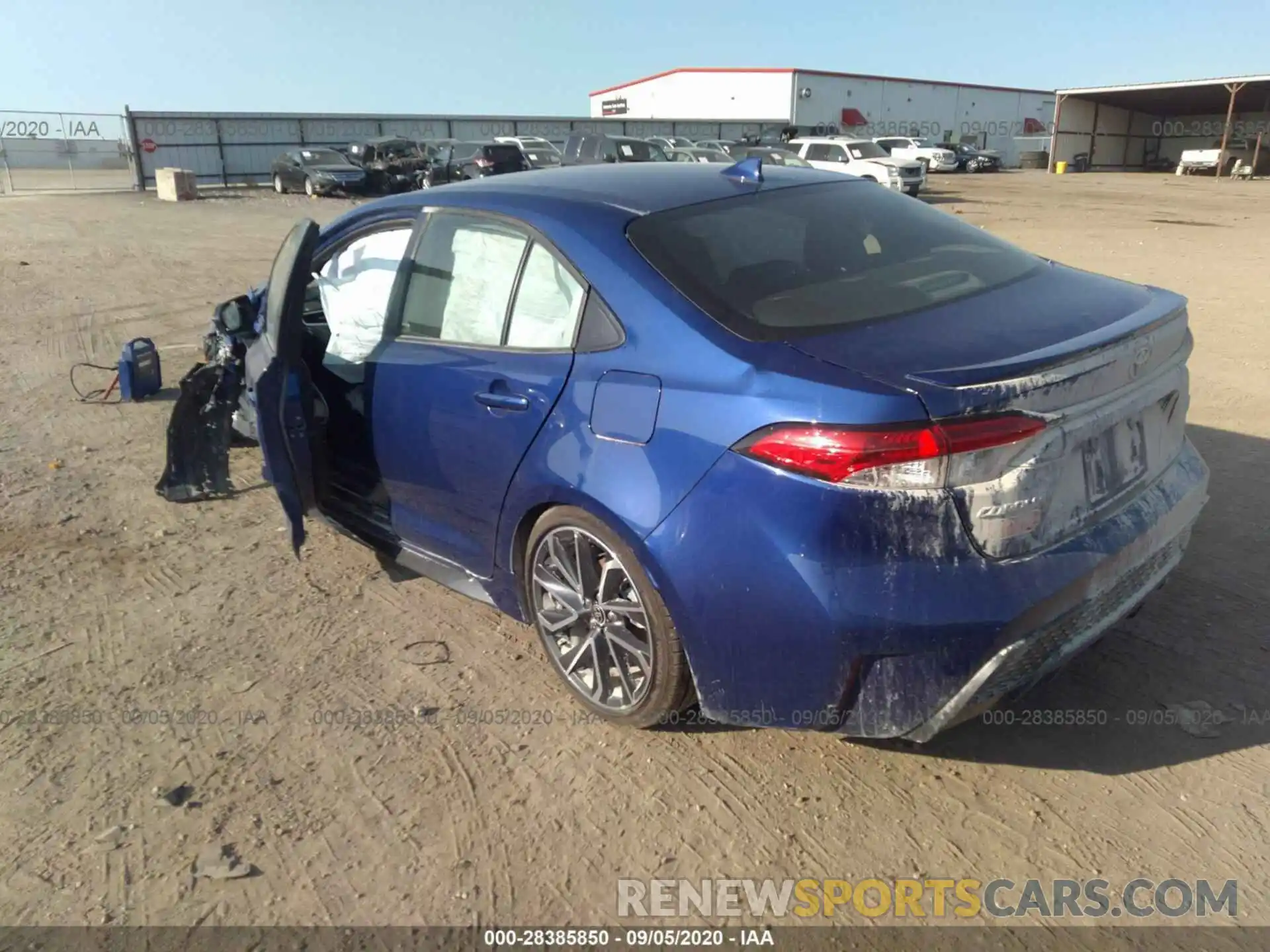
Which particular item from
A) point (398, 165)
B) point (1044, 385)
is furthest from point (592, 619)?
point (398, 165)

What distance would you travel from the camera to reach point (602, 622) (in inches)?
118

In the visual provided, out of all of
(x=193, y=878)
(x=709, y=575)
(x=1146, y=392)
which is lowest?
(x=193, y=878)

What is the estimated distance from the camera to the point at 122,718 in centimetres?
324

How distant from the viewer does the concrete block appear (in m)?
27.3

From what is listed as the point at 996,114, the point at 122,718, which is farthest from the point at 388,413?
the point at 996,114

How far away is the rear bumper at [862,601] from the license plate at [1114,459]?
0.09 meters

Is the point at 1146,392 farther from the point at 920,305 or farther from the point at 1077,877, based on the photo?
the point at 1077,877

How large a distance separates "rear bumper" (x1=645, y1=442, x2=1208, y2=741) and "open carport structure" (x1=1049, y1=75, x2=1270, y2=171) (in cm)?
4782

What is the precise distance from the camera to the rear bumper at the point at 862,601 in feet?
7.61

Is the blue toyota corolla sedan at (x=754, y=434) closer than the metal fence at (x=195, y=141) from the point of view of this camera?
Yes

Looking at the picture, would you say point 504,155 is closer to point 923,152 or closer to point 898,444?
point 923,152

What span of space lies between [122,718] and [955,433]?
2843 millimetres

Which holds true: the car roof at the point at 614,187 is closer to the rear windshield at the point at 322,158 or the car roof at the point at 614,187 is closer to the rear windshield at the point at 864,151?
the rear windshield at the point at 322,158

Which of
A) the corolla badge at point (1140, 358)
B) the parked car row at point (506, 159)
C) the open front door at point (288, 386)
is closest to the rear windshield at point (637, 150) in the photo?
the parked car row at point (506, 159)
